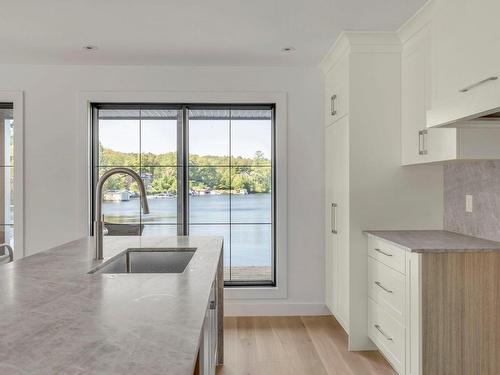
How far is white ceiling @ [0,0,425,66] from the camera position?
8.61 ft

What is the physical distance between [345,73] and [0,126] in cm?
320

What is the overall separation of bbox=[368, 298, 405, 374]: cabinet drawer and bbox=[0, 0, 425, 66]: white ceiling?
6.48 ft

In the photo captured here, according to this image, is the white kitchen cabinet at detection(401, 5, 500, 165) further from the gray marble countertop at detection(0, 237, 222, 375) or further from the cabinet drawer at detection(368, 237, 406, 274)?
the gray marble countertop at detection(0, 237, 222, 375)

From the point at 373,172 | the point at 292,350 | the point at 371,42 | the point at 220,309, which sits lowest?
the point at 292,350

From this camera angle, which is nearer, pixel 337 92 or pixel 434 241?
pixel 434 241

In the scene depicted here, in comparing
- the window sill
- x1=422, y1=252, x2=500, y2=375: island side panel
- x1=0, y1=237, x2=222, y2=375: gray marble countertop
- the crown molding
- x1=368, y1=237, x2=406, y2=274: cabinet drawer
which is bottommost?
the window sill

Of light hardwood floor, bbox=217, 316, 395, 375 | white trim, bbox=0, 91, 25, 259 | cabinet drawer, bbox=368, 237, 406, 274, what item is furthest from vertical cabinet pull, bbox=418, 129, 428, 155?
white trim, bbox=0, 91, 25, 259

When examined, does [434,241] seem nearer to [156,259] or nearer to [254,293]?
[156,259]

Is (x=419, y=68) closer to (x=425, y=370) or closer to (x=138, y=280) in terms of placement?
(x=425, y=370)

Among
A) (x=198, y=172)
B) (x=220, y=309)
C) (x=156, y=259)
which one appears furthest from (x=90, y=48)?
(x=220, y=309)

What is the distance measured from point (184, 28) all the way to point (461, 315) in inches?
101

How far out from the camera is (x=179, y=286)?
146 centimetres

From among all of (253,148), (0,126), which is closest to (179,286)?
(253,148)

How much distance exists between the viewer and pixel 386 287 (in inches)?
107
